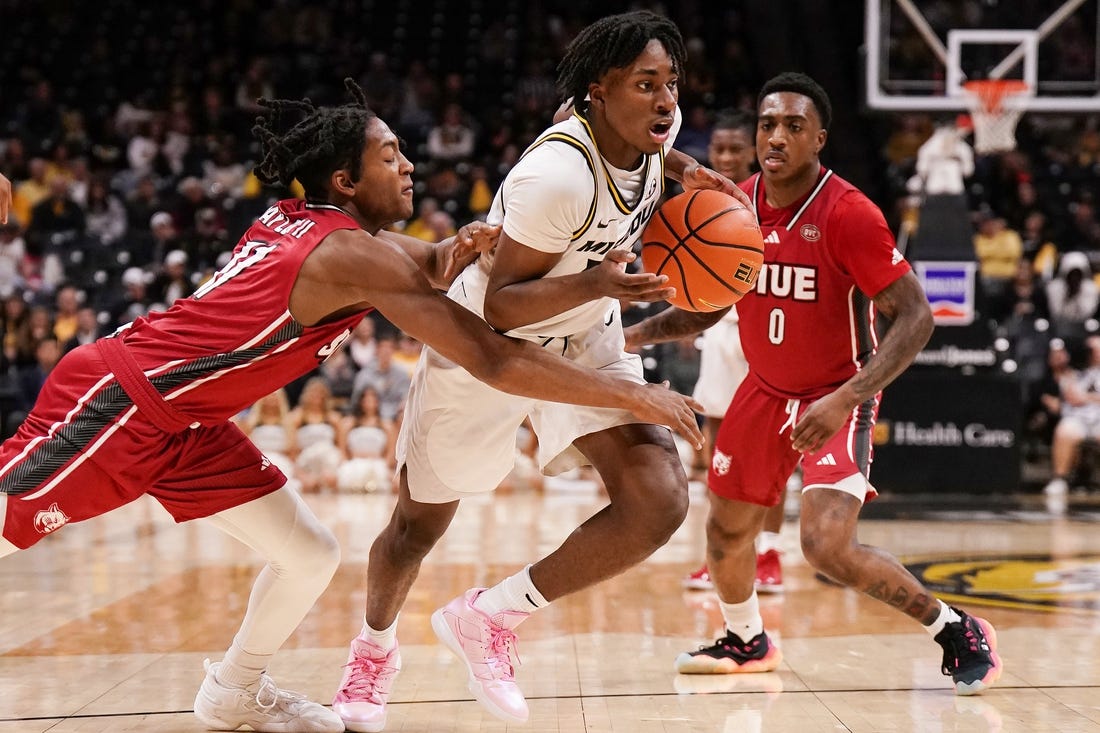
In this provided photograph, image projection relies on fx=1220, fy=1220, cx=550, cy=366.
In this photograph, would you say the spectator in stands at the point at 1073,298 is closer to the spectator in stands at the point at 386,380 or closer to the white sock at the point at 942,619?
the spectator in stands at the point at 386,380

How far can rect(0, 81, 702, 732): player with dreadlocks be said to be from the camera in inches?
131

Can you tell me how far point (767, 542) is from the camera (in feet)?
20.3

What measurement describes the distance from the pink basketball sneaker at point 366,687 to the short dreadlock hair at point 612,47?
73.6 inches

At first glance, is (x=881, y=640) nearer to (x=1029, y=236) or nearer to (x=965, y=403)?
(x=965, y=403)

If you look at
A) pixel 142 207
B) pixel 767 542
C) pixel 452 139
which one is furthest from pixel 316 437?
pixel 452 139

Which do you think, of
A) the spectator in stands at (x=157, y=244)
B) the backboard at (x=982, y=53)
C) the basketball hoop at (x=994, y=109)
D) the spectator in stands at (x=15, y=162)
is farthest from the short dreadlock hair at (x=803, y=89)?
the spectator in stands at (x=15, y=162)

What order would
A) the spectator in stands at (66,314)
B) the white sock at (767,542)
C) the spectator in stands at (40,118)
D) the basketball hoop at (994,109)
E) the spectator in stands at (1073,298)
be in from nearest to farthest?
1. the white sock at (767,542)
2. the basketball hoop at (994,109)
3. the spectator in stands at (1073,298)
4. the spectator in stands at (66,314)
5. the spectator in stands at (40,118)

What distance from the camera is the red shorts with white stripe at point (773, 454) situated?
166 inches

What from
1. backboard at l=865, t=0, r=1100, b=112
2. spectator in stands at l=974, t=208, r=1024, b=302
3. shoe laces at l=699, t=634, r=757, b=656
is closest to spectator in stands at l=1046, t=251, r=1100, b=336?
spectator in stands at l=974, t=208, r=1024, b=302

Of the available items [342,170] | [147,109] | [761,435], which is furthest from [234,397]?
[147,109]

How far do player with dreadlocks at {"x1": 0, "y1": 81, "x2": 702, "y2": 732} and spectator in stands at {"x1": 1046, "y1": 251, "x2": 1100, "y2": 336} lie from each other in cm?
944

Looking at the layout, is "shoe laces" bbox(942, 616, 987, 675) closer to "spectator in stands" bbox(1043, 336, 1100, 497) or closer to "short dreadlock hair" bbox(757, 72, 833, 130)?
"short dreadlock hair" bbox(757, 72, 833, 130)

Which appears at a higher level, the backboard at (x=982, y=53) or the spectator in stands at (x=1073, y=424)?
the backboard at (x=982, y=53)

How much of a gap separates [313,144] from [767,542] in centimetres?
351
